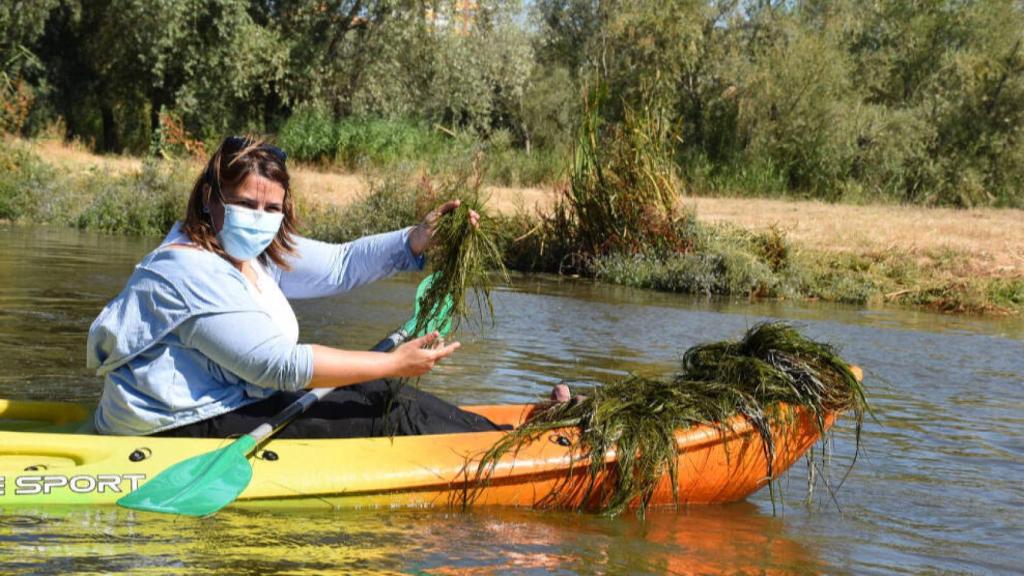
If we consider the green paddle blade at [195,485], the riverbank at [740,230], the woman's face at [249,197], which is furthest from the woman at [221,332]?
the riverbank at [740,230]

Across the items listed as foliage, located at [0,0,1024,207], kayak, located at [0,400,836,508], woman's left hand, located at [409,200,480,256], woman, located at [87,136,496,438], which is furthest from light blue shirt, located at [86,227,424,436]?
foliage, located at [0,0,1024,207]

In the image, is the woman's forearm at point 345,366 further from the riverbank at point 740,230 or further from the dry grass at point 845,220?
the riverbank at point 740,230

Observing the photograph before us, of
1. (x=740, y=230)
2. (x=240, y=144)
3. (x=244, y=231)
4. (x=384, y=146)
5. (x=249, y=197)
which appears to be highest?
(x=384, y=146)

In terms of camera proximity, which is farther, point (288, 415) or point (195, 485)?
point (288, 415)

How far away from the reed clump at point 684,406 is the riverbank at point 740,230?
842 centimetres

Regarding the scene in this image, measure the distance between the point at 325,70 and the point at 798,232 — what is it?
12.5 m

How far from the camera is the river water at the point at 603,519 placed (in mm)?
3965

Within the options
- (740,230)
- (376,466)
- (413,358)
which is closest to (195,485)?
(376,466)

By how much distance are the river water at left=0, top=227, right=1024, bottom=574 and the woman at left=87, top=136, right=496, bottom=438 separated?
0.39 meters

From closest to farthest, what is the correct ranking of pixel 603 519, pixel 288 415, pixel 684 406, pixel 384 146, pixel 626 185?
1. pixel 288 415
2. pixel 603 519
3. pixel 684 406
4. pixel 626 185
5. pixel 384 146

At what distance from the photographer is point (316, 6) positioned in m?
24.7

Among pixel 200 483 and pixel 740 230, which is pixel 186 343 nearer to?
pixel 200 483

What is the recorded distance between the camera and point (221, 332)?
12.2ft

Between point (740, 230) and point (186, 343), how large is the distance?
11470 millimetres
